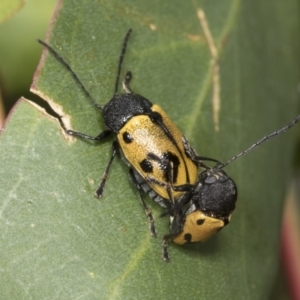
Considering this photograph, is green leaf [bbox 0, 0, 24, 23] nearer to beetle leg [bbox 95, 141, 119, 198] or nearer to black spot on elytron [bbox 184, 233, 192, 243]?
beetle leg [bbox 95, 141, 119, 198]

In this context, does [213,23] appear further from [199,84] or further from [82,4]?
Answer: [82,4]

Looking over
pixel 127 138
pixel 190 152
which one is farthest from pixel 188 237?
pixel 127 138

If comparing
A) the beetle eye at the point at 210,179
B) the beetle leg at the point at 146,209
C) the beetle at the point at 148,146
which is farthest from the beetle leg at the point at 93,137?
the beetle eye at the point at 210,179

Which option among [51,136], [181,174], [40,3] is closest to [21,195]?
[51,136]

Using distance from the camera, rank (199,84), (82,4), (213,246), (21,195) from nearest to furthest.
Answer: (21,195), (82,4), (213,246), (199,84)

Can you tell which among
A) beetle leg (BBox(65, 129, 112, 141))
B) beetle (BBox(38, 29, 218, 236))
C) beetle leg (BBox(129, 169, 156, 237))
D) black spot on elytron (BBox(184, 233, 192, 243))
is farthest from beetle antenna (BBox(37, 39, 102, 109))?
black spot on elytron (BBox(184, 233, 192, 243))

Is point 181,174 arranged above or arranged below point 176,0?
below

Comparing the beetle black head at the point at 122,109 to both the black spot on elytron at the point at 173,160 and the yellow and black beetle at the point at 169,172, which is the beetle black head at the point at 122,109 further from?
the black spot on elytron at the point at 173,160
